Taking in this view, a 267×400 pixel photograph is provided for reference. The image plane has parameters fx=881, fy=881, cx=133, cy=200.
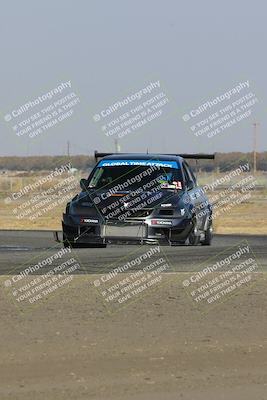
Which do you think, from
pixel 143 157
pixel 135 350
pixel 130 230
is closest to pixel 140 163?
pixel 143 157

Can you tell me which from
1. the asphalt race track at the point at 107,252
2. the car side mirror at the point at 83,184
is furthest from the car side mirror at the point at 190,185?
the car side mirror at the point at 83,184

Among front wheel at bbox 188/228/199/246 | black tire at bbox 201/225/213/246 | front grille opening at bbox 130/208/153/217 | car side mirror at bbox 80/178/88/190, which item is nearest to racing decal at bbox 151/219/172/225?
front grille opening at bbox 130/208/153/217

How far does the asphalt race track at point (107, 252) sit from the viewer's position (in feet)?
46.1

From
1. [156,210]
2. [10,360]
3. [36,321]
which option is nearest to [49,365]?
[10,360]

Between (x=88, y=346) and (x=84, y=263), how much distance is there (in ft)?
20.3

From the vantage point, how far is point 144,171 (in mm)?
16406

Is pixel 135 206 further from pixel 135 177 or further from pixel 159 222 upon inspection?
pixel 135 177

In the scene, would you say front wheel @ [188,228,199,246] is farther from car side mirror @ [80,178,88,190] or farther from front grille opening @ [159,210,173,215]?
car side mirror @ [80,178,88,190]

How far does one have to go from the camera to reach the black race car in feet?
49.4

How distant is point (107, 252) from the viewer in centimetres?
1630

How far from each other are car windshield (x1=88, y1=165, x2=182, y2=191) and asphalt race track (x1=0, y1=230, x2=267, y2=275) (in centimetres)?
126

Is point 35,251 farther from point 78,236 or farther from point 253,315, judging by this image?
point 253,315

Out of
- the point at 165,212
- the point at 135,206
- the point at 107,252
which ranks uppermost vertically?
the point at 135,206

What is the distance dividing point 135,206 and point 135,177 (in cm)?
119
